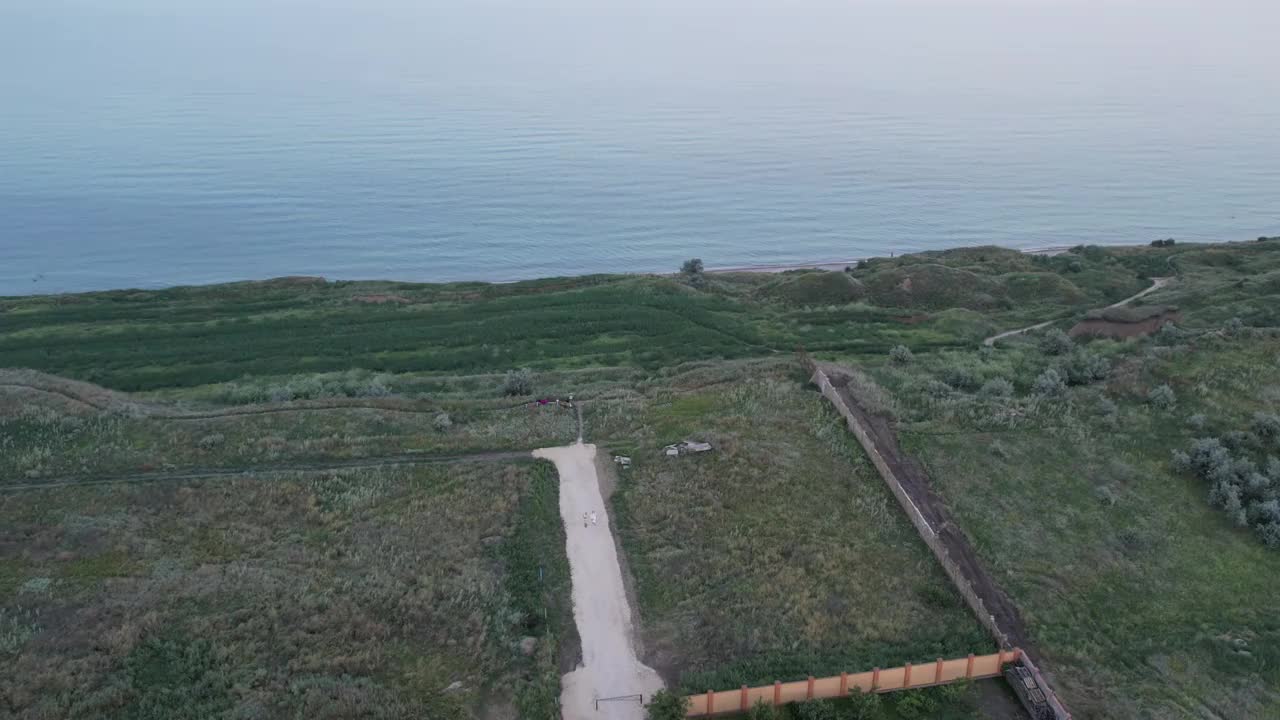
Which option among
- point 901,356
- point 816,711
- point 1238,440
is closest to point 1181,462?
point 1238,440

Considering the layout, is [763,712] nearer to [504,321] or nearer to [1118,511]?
[1118,511]

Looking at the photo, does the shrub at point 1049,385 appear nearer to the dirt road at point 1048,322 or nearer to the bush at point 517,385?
the dirt road at point 1048,322

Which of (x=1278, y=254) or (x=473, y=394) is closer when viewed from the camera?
(x=473, y=394)

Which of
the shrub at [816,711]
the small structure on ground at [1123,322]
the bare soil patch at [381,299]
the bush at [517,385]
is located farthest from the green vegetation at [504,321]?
the shrub at [816,711]

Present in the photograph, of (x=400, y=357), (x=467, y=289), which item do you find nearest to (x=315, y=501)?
(x=400, y=357)

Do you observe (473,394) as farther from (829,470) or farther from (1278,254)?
(1278,254)
